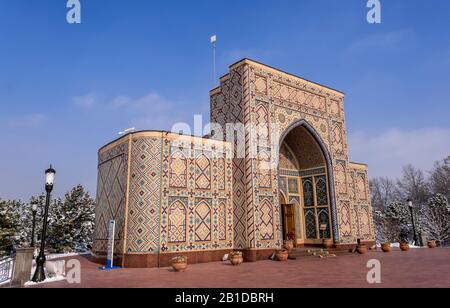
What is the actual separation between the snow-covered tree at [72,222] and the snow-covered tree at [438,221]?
30144mm

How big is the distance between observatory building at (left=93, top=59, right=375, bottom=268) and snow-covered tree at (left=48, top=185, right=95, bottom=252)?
507 inches

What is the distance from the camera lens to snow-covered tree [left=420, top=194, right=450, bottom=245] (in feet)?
93.5

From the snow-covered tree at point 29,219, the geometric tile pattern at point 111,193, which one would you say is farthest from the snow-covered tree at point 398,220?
the snow-covered tree at point 29,219

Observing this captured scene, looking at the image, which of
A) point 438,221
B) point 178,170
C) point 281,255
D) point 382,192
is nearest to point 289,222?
point 281,255

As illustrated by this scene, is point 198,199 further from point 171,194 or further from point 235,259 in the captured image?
point 235,259

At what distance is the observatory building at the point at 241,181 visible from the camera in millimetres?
12262

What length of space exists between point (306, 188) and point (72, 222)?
62.7ft

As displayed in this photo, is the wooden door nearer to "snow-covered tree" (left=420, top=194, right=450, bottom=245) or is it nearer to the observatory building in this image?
the observatory building

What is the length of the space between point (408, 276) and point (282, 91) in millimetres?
10497

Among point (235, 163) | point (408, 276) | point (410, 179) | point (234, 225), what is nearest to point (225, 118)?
point (235, 163)

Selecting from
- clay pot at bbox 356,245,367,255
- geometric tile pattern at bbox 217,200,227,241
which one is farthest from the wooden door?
geometric tile pattern at bbox 217,200,227,241

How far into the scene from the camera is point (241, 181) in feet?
46.7
